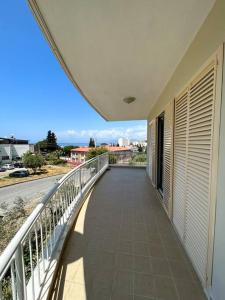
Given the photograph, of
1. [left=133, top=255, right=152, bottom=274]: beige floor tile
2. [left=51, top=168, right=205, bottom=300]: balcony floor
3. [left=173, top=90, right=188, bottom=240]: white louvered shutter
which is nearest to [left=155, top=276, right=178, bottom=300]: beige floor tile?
[left=51, top=168, right=205, bottom=300]: balcony floor

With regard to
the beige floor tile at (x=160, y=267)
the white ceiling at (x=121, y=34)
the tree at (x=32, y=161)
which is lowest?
the tree at (x=32, y=161)

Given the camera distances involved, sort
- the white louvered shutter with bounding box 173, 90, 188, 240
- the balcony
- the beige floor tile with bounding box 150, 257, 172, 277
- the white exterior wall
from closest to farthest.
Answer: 1. the balcony
2. the beige floor tile with bounding box 150, 257, 172, 277
3. the white louvered shutter with bounding box 173, 90, 188, 240
4. the white exterior wall

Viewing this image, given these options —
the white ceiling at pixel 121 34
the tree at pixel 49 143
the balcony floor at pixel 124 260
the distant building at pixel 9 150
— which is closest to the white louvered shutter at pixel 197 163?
the balcony floor at pixel 124 260

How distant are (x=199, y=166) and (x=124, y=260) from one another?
1392 mm

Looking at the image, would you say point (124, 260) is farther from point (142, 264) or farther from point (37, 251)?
point (37, 251)

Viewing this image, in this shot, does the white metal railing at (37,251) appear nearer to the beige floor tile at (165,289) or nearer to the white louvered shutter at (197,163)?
the beige floor tile at (165,289)

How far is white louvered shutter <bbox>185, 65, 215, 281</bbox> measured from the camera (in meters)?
1.33

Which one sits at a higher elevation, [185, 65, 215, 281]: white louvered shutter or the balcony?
[185, 65, 215, 281]: white louvered shutter

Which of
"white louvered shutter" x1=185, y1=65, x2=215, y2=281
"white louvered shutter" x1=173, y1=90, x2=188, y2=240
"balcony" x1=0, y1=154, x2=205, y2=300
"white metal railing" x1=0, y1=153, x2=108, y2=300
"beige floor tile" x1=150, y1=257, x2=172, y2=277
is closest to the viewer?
"white metal railing" x1=0, y1=153, x2=108, y2=300

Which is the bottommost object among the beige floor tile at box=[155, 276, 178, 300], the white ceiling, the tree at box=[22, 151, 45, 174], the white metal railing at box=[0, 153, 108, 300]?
the tree at box=[22, 151, 45, 174]

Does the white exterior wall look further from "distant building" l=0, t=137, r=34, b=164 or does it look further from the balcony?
the balcony

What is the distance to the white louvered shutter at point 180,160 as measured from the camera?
6.52 feet

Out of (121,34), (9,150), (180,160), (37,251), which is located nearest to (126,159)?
(180,160)

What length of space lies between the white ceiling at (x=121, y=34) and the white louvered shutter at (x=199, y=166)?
595 mm
